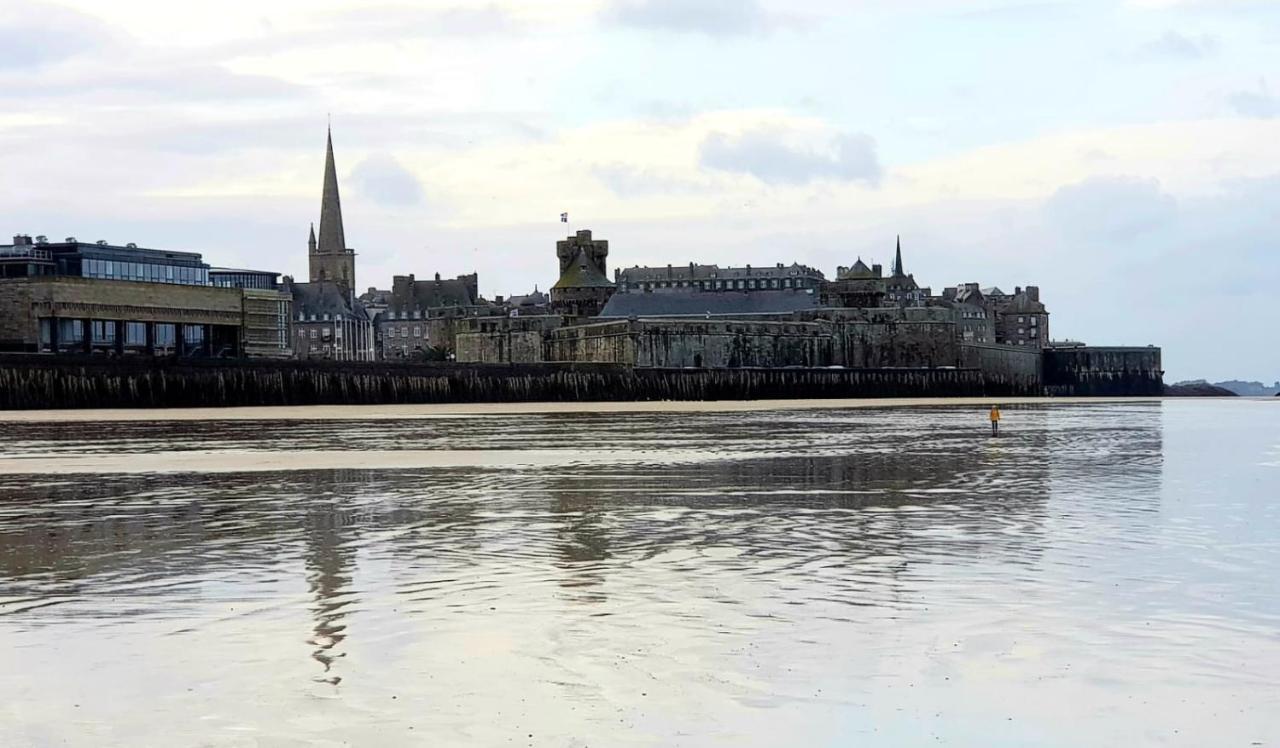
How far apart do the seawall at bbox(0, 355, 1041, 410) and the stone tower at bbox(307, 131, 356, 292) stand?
240 feet

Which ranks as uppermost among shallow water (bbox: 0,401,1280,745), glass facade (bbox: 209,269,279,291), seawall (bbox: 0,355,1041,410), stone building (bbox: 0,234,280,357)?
glass facade (bbox: 209,269,279,291)

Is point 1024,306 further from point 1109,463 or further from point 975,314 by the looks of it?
point 1109,463

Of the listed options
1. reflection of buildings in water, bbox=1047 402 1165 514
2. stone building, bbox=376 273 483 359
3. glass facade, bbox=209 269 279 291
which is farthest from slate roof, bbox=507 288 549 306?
reflection of buildings in water, bbox=1047 402 1165 514

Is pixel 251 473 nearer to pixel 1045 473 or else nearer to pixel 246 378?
pixel 1045 473

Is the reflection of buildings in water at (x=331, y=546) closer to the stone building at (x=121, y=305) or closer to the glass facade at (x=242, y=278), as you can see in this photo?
the stone building at (x=121, y=305)

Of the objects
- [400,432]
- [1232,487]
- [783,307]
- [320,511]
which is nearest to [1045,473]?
[1232,487]

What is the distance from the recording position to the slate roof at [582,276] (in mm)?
130750

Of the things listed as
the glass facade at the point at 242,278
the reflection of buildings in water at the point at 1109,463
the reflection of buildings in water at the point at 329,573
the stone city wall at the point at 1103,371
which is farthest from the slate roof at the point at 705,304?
the reflection of buildings in water at the point at 329,573

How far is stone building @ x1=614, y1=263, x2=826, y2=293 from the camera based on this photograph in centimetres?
15462

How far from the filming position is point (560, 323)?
118250 millimetres

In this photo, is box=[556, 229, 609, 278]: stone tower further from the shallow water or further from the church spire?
the shallow water

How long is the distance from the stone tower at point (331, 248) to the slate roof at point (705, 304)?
50267 millimetres

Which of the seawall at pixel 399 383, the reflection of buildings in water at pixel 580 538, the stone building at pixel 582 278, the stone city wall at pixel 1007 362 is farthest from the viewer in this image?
the stone building at pixel 582 278

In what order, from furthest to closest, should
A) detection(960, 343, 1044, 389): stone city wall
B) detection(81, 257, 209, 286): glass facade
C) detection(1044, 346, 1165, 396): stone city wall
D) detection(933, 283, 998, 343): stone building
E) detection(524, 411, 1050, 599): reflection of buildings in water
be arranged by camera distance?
detection(933, 283, 998, 343): stone building
detection(1044, 346, 1165, 396): stone city wall
detection(960, 343, 1044, 389): stone city wall
detection(81, 257, 209, 286): glass facade
detection(524, 411, 1050, 599): reflection of buildings in water
